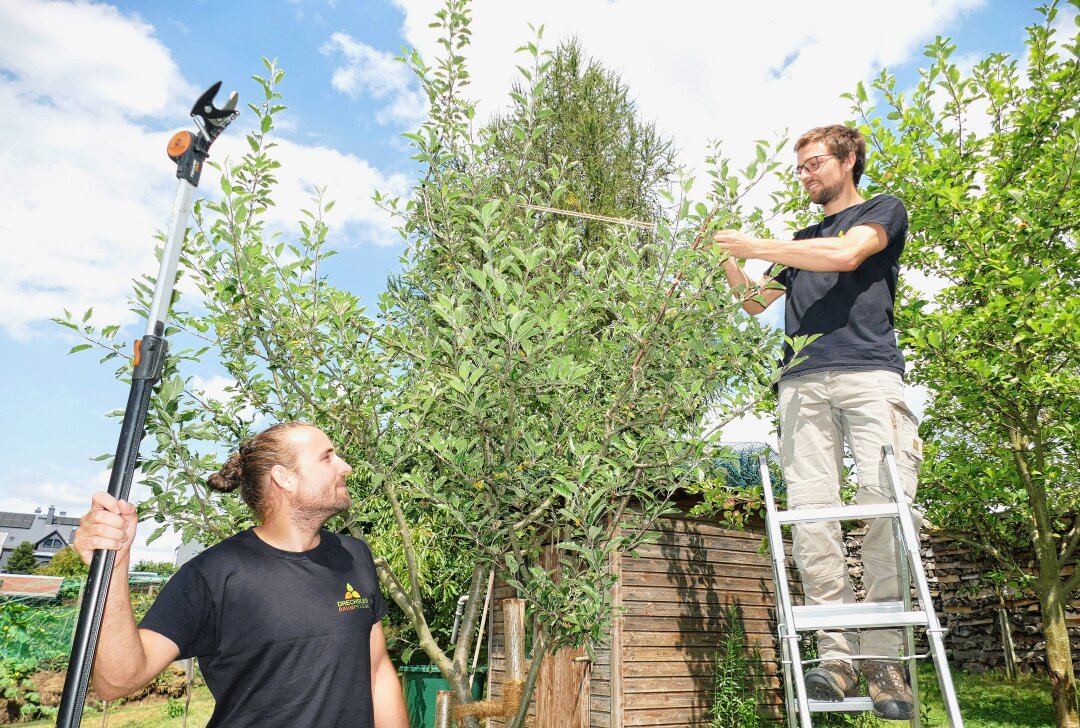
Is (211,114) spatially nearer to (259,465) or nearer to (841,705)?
(259,465)

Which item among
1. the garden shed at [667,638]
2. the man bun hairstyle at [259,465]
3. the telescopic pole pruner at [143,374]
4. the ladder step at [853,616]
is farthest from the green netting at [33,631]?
the ladder step at [853,616]

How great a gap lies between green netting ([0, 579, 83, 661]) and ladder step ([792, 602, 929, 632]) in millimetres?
11769

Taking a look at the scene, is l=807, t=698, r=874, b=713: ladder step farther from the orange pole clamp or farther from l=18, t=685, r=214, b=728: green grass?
l=18, t=685, r=214, b=728: green grass

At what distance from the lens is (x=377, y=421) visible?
4332 mm

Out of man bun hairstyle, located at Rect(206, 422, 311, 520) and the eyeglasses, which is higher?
the eyeglasses

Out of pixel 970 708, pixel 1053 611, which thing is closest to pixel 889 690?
pixel 1053 611

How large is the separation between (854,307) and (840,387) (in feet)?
1.44

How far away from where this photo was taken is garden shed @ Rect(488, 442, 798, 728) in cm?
845

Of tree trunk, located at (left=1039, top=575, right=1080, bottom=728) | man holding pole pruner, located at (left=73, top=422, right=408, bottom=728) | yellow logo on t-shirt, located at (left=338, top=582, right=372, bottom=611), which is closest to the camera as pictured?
man holding pole pruner, located at (left=73, top=422, right=408, bottom=728)

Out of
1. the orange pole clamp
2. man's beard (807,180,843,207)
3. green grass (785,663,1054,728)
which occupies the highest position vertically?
man's beard (807,180,843,207)

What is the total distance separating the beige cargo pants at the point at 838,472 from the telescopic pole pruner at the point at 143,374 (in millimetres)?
Answer: 3035

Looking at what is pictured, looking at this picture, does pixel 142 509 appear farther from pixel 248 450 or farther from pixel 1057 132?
pixel 1057 132

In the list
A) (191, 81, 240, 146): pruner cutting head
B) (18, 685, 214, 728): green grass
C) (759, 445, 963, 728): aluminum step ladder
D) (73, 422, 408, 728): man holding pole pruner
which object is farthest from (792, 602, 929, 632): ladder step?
(18, 685, 214, 728): green grass

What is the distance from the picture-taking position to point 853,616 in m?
3.34
